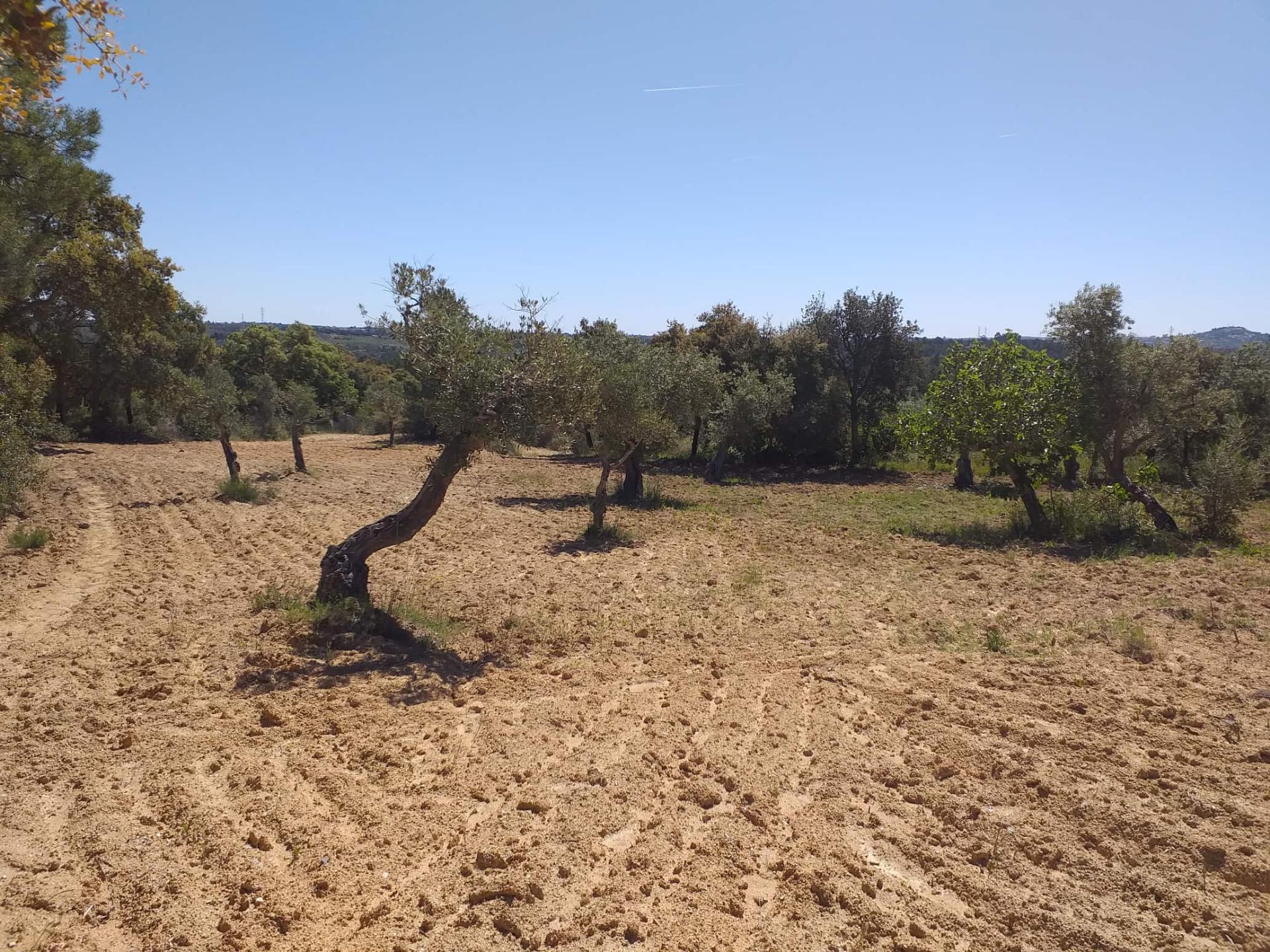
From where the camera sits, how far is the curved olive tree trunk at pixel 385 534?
349 inches

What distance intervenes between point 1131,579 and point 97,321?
82.3 feet

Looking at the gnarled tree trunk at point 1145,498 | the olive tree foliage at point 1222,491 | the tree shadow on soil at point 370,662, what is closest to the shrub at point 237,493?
the tree shadow on soil at point 370,662

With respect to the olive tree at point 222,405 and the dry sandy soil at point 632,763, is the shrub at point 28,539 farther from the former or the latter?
the olive tree at point 222,405

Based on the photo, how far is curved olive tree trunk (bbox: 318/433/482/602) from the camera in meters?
8.87

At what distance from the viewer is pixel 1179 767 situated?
17.9ft

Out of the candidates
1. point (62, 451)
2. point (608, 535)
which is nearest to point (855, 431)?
point (608, 535)

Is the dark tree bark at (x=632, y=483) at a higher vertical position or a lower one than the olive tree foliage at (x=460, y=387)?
lower

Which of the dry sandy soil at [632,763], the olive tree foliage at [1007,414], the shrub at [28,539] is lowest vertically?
the dry sandy soil at [632,763]

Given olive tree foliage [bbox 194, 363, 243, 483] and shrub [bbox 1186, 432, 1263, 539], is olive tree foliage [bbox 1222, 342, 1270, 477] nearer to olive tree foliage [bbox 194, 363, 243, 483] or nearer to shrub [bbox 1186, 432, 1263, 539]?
shrub [bbox 1186, 432, 1263, 539]

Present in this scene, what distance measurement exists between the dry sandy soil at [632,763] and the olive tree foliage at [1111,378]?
16.3 feet

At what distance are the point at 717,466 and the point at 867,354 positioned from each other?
26.0 ft

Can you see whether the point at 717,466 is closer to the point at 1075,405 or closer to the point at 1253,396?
the point at 1075,405

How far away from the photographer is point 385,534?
9117 millimetres

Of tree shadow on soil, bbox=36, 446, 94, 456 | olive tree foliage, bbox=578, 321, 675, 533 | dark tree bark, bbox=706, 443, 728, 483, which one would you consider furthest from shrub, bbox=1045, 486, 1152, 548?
tree shadow on soil, bbox=36, 446, 94, 456
